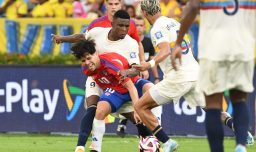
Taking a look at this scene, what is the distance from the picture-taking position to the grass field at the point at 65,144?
14383 mm

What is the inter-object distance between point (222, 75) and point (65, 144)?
683 cm

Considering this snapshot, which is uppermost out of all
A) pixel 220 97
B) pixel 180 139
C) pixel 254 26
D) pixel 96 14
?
pixel 254 26

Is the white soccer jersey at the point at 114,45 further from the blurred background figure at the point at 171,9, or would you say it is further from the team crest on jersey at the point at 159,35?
the blurred background figure at the point at 171,9

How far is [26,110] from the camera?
1830 cm

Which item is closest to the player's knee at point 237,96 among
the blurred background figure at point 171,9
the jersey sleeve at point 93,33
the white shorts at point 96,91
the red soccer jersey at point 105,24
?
the white shorts at point 96,91

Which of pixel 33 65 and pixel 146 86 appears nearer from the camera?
pixel 146 86

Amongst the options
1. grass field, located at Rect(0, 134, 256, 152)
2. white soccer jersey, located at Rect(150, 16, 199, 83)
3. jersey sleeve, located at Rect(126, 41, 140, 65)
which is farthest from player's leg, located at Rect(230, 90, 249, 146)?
grass field, located at Rect(0, 134, 256, 152)

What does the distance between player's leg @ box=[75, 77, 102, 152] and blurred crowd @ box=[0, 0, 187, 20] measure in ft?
26.1

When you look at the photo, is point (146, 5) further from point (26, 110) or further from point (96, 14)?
point (96, 14)

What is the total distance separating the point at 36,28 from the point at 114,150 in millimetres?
7413

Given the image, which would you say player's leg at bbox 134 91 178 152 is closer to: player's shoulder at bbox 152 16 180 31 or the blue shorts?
the blue shorts

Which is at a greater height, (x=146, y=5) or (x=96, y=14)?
(x=146, y=5)

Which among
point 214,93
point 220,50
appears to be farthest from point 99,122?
point 220,50

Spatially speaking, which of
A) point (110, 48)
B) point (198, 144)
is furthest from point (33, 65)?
point (110, 48)
